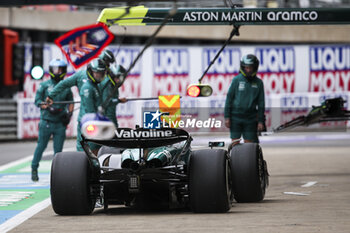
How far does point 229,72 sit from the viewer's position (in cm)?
3450

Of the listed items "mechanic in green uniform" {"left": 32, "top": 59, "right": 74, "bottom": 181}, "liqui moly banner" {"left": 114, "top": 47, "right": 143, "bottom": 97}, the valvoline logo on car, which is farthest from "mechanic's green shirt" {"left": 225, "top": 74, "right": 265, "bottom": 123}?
"liqui moly banner" {"left": 114, "top": 47, "right": 143, "bottom": 97}


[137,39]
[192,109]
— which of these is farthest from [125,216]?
[137,39]

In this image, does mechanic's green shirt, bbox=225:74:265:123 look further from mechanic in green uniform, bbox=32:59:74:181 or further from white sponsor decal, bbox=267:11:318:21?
mechanic in green uniform, bbox=32:59:74:181

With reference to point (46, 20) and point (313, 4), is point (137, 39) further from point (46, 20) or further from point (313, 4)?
point (313, 4)

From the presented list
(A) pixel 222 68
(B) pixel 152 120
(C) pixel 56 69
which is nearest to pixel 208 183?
(B) pixel 152 120

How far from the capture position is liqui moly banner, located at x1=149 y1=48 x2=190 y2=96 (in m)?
33.7

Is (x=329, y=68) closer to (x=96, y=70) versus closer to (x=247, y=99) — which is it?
(x=247, y=99)

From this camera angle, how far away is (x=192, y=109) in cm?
1147

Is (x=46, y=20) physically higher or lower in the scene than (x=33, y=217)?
higher

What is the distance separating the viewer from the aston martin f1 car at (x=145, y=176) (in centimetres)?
1052

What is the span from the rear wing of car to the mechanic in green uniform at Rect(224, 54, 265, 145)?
12.6 feet

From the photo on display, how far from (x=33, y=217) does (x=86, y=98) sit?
104 inches

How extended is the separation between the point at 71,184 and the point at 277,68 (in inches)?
994

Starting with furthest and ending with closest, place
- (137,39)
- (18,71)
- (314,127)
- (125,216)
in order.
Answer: (137,39) → (314,127) → (18,71) → (125,216)
